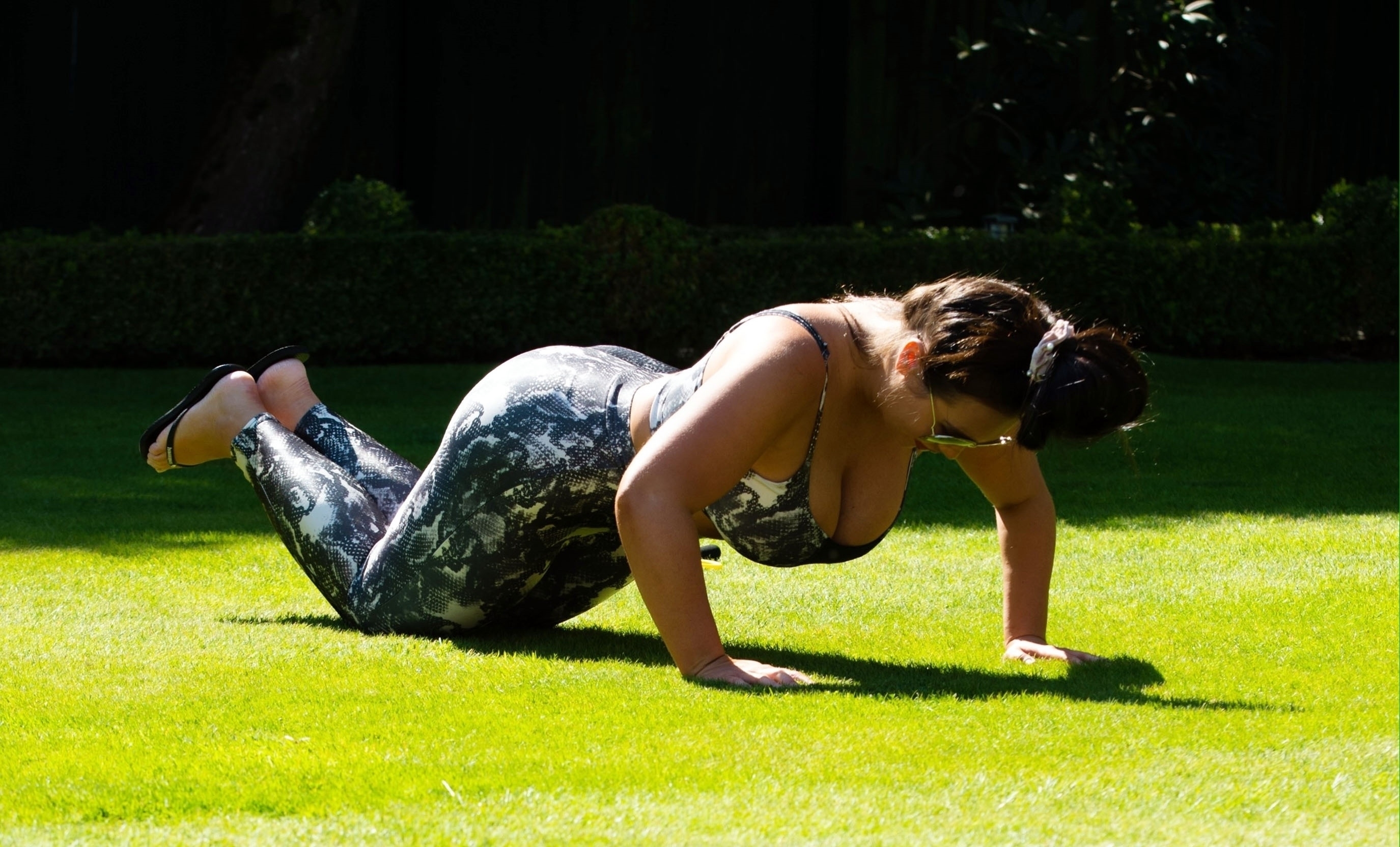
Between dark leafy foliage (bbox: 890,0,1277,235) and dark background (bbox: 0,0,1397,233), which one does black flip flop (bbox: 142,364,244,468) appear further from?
dark leafy foliage (bbox: 890,0,1277,235)

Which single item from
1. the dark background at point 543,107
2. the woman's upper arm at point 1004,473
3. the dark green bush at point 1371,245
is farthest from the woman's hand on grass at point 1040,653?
the dark background at point 543,107

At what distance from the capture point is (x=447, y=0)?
1233cm

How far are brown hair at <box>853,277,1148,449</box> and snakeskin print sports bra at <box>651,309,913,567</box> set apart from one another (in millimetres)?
242

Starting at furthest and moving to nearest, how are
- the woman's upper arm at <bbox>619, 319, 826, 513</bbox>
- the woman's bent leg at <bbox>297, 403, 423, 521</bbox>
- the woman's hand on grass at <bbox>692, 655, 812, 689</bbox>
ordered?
the woman's bent leg at <bbox>297, 403, 423, 521</bbox>, the woman's hand on grass at <bbox>692, 655, 812, 689</bbox>, the woman's upper arm at <bbox>619, 319, 826, 513</bbox>

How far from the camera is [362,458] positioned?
4.13 metres

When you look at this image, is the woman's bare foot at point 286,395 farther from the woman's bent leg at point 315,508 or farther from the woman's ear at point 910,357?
the woman's ear at point 910,357

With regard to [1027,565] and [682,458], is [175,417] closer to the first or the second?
[682,458]

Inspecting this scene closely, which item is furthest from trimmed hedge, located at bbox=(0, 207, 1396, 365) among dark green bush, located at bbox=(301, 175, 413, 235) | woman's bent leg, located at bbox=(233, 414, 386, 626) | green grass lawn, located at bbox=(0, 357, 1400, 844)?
woman's bent leg, located at bbox=(233, 414, 386, 626)

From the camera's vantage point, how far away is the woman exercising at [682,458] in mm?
3027

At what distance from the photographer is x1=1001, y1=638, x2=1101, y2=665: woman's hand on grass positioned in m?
3.44

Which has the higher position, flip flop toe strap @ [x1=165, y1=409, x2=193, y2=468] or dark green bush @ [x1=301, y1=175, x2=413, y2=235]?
dark green bush @ [x1=301, y1=175, x2=413, y2=235]

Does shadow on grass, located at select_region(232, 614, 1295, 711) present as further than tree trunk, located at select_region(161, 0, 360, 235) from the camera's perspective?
No

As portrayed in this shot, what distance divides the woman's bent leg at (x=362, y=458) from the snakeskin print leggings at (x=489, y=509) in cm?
2

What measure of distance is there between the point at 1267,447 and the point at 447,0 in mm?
7584
